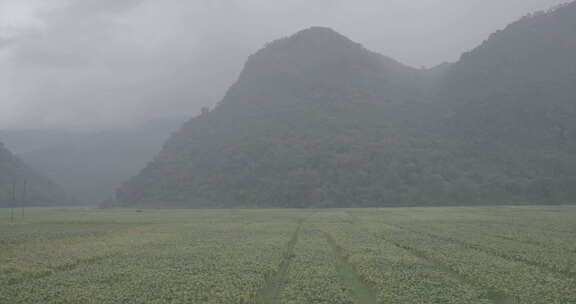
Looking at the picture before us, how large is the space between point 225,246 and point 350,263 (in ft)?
37.5

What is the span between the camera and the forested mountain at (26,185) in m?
165

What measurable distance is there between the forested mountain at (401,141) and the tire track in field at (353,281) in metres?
99.7

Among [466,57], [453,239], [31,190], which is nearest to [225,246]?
[453,239]

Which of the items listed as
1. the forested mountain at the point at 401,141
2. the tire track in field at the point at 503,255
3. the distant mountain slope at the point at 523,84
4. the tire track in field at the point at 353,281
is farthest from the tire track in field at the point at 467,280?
the distant mountain slope at the point at 523,84

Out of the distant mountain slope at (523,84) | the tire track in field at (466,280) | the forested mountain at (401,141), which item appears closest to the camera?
the tire track in field at (466,280)

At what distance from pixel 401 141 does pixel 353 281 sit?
135 m

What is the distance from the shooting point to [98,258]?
1161 inches

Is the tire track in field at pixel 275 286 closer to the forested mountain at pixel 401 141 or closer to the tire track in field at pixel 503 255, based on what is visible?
the tire track in field at pixel 503 255

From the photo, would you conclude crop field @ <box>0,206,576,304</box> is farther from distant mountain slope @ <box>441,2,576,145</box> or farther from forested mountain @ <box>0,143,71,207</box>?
forested mountain @ <box>0,143,71,207</box>

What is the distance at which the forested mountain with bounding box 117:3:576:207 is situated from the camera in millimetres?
128625

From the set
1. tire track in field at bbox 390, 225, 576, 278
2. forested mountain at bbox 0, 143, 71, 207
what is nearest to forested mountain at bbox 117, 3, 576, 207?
forested mountain at bbox 0, 143, 71, 207

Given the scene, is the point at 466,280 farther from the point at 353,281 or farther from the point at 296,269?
the point at 296,269

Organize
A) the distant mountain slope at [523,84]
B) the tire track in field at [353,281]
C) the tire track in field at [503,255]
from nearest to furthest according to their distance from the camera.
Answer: the tire track in field at [353,281], the tire track in field at [503,255], the distant mountain slope at [523,84]

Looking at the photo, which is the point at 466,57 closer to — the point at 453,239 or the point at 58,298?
the point at 453,239
